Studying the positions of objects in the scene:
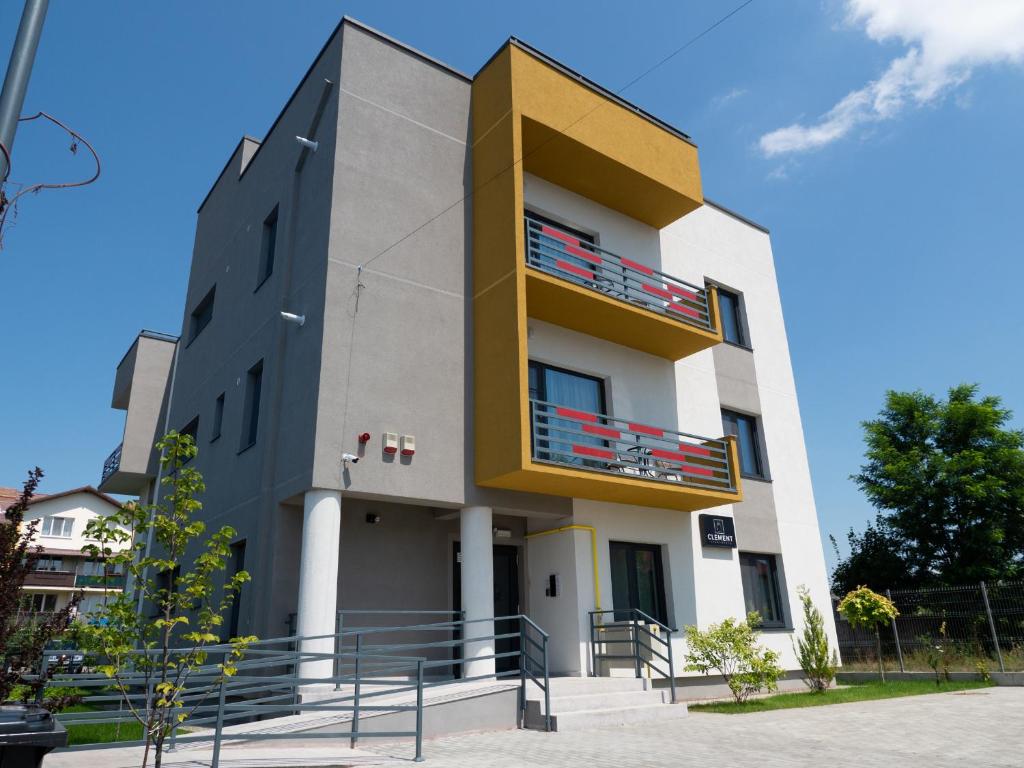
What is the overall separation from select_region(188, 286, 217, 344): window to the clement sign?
1236cm

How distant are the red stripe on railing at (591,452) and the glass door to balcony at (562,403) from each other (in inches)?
4.0

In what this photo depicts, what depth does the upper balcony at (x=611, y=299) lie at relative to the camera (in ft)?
A: 42.1

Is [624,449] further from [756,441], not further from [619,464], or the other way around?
[756,441]

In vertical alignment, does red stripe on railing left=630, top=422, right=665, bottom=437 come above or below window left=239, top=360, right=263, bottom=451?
below

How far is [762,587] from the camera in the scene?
15.8m

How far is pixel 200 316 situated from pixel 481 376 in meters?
10.1

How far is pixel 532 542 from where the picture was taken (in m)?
13.5

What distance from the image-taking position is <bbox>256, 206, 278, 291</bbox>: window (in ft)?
47.6

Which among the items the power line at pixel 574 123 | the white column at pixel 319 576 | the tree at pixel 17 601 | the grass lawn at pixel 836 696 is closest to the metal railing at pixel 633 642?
the grass lawn at pixel 836 696

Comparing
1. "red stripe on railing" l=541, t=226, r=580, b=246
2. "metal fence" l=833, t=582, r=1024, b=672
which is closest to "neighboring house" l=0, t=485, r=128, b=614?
"red stripe on railing" l=541, t=226, r=580, b=246

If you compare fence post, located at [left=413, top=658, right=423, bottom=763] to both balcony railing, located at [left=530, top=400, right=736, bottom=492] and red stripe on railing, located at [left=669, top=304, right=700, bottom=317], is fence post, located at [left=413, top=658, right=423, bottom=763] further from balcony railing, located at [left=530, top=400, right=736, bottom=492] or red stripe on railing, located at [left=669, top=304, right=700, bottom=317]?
red stripe on railing, located at [left=669, top=304, right=700, bottom=317]

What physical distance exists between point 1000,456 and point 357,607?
24.1 m

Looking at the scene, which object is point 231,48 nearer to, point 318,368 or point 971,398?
point 318,368

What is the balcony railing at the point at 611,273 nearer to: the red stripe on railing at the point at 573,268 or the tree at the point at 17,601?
the red stripe on railing at the point at 573,268
